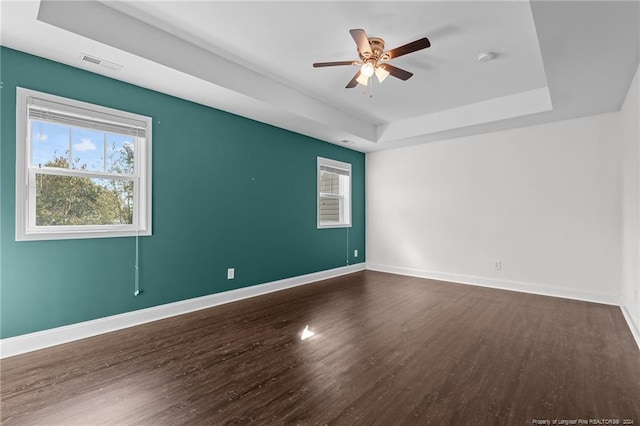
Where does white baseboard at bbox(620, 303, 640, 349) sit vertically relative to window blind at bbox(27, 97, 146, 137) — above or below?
below

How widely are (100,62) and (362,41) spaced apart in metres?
2.37

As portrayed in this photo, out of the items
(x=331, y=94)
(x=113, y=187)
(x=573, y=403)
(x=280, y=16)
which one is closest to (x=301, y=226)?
(x=331, y=94)

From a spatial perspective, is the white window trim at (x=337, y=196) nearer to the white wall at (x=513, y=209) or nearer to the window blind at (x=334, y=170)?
the window blind at (x=334, y=170)

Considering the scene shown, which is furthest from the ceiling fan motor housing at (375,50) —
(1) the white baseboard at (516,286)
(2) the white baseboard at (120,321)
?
(1) the white baseboard at (516,286)

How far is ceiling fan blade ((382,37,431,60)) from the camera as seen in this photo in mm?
2369

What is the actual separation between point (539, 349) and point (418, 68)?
10.0 feet

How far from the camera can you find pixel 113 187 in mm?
3113

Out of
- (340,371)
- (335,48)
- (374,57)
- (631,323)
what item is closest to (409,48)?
(374,57)

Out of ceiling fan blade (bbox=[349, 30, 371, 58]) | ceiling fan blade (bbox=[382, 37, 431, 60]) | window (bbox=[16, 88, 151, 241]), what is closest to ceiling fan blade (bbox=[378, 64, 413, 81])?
ceiling fan blade (bbox=[382, 37, 431, 60])

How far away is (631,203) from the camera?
10.3 feet

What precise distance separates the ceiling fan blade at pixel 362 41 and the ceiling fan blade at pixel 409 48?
0.17m

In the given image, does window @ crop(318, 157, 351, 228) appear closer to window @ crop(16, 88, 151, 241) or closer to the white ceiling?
the white ceiling

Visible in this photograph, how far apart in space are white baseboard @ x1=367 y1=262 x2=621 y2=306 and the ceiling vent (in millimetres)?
5336

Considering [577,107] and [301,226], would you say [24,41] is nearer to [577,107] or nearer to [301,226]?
[301,226]
